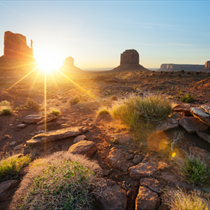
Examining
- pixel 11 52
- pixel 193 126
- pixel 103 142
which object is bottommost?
pixel 103 142

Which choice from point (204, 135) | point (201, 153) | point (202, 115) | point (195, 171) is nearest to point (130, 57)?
point (202, 115)

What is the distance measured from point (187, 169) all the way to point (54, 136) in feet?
13.6

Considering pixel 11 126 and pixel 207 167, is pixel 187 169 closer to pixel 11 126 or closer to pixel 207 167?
pixel 207 167

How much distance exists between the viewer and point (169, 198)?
A: 7.70 ft

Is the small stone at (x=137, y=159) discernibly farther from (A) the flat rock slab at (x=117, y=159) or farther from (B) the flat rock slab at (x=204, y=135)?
(B) the flat rock slab at (x=204, y=135)

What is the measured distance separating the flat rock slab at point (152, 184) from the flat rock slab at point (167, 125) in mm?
1857

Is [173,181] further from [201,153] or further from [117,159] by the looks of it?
[117,159]

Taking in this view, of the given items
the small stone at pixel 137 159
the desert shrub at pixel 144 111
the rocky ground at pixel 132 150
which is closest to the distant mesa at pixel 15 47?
the rocky ground at pixel 132 150

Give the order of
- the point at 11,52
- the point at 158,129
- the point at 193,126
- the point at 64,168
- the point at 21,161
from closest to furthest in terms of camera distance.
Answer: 1. the point at 64,168
2. the point at 21,161
3. the point at 193,126
4. the point at 158,129
5. the point at 11,52

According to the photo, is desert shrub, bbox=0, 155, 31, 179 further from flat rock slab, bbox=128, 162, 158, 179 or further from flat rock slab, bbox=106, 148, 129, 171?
flat rock slab, bbox=128, 162, 158, 179

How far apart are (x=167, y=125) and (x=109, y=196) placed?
296 cm

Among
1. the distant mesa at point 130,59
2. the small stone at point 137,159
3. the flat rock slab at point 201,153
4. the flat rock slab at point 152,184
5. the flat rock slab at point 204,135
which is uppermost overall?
the distant mesa at point 130,59

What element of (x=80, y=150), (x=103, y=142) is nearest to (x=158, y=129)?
(x=103, y=142)

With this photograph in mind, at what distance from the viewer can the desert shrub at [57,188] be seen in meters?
2.15
